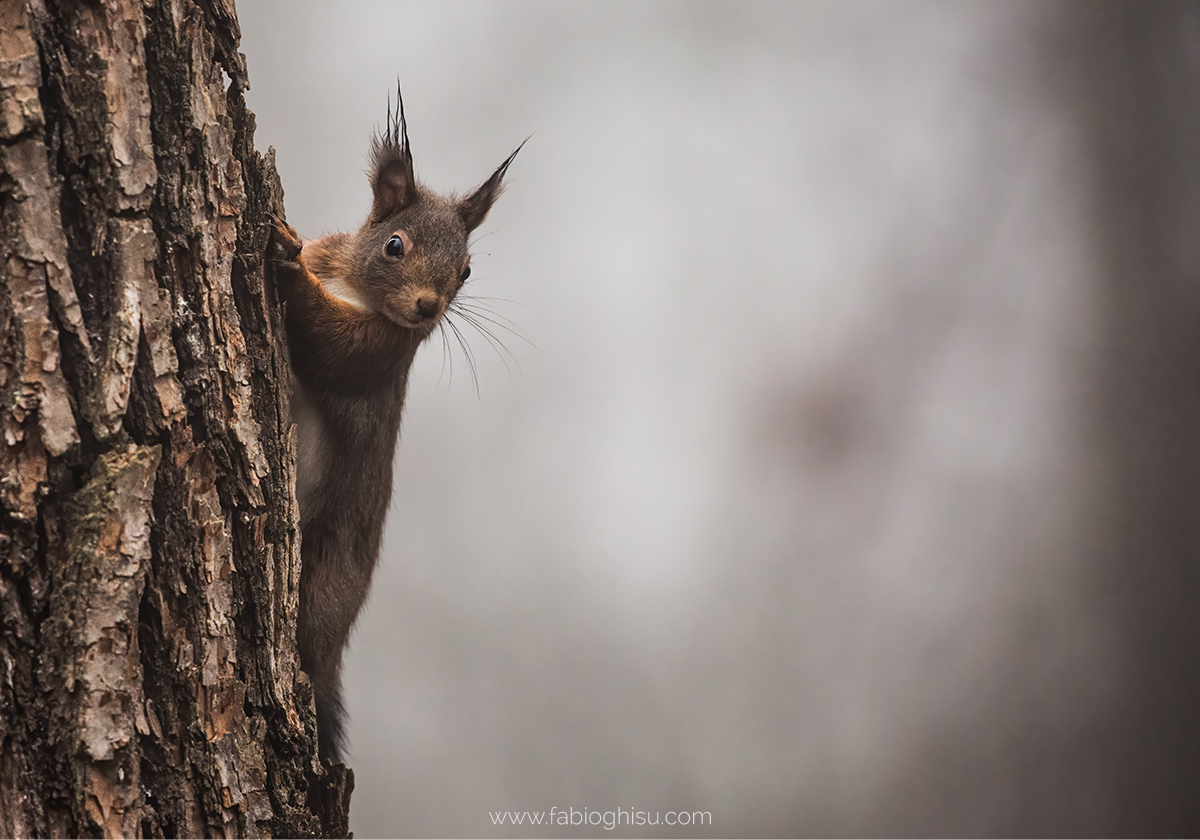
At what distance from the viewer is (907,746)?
3.32 metres

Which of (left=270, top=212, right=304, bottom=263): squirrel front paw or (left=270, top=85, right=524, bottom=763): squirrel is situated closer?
(left=270, top=212, right=304, bottom=263): squirrel front paw

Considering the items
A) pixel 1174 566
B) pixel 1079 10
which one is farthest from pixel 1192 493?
pixel 1079 10

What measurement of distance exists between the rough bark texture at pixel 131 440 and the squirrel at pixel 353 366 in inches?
13.5

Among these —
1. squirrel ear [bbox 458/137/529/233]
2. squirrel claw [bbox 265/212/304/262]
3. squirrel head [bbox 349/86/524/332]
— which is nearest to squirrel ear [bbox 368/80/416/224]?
squirrel head [bbox 349/86/524/332]

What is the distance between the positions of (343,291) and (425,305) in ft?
0.70

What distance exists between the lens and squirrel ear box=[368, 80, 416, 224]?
197cm

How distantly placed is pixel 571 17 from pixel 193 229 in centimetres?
239

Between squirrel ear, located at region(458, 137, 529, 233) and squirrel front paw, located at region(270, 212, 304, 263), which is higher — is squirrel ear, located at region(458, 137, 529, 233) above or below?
above

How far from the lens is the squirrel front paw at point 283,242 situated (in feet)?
4.69

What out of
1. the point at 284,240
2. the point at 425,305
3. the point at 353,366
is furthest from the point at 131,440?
the point at 425,305

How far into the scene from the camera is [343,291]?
1911 millimetres

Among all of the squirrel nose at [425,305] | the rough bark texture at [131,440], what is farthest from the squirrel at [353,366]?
the rough bark texture at [131,440]

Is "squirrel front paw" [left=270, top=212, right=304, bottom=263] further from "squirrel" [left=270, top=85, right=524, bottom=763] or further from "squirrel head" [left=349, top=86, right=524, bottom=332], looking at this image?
"squirrel head" [left=349, top=86, right=524, bottom=332]

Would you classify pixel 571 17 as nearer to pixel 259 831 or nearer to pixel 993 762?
pixel 259 831
